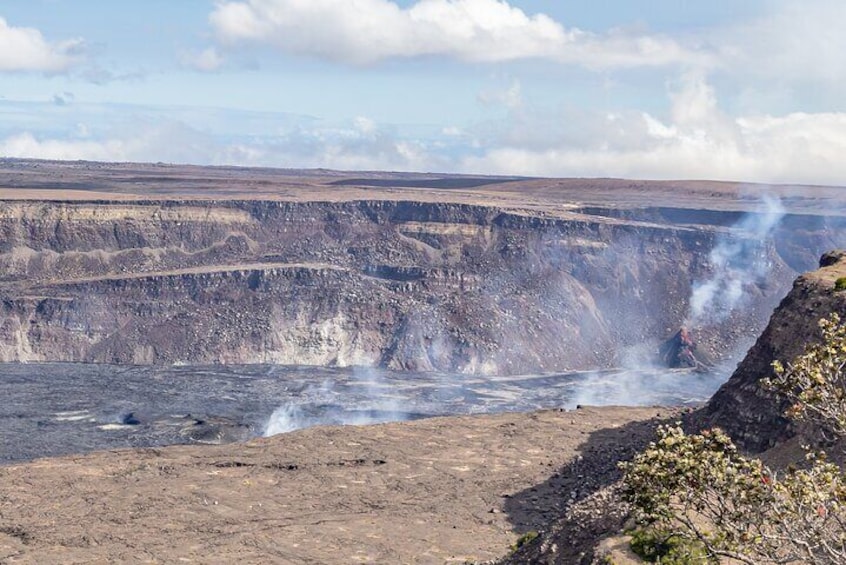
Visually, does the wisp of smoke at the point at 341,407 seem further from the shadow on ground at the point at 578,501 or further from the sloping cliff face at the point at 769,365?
the sloping cliff face at the point at 769,365

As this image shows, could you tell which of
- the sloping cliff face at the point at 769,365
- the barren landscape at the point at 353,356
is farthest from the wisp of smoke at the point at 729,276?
the sloping cliff face at the point at 769,365

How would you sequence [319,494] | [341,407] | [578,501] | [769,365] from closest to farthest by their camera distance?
1. [578,501]
2. [769,365]
3. [319,494]
4. [341,407]

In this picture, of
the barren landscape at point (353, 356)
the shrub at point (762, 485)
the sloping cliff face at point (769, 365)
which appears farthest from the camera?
the barren landscape at point (353, 356)

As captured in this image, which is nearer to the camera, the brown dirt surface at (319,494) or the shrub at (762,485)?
the shrub at (762,485)

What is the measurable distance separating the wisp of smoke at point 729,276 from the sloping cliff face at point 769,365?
72.7 m

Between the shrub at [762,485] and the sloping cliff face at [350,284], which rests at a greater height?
the shrub at [762,485]

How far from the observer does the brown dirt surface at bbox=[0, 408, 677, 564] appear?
49.4 m

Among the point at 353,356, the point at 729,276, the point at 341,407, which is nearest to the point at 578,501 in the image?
the point at 341,407

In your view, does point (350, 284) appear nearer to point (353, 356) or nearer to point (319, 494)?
point (353, 356)

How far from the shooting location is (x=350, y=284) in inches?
5167

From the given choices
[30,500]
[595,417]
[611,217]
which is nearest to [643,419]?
[595,417]

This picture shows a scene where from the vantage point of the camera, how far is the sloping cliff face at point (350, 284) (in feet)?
397

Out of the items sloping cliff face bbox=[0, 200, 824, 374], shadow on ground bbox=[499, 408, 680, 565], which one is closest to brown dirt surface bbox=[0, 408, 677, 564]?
shadow on ground bbox=[499, 408, 680, 565]

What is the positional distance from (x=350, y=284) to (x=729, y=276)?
154 ft
